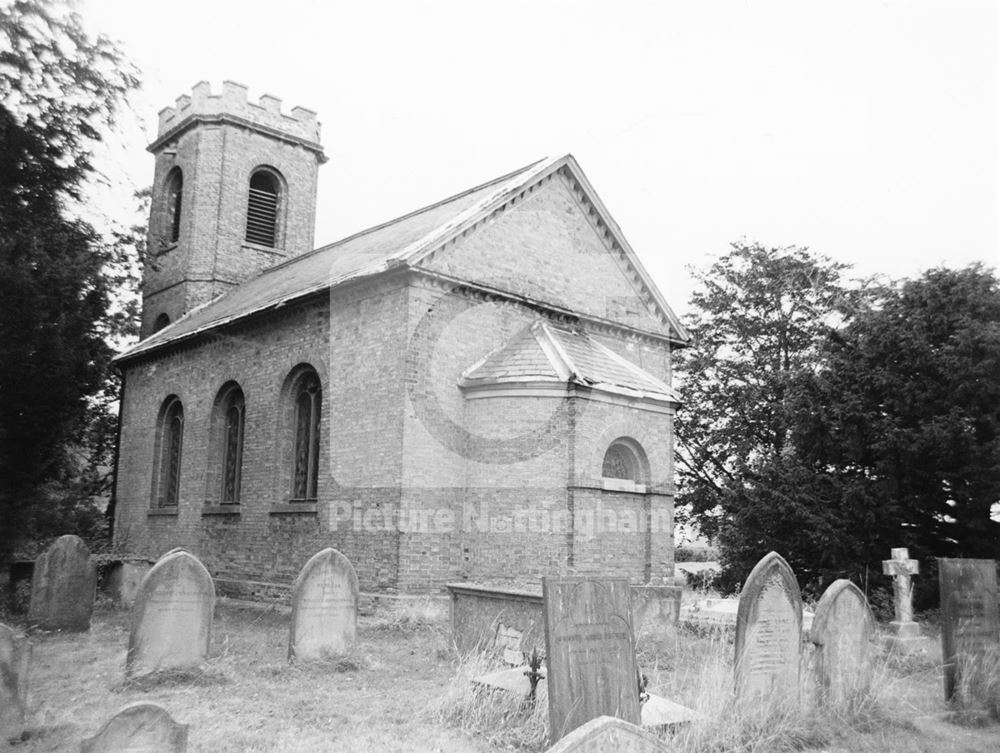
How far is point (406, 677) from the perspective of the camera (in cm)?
912

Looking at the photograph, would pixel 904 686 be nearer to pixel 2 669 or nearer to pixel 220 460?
pixel 2 669

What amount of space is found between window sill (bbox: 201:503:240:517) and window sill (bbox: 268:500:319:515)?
1405 millimetres

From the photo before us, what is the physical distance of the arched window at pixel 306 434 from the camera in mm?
15617

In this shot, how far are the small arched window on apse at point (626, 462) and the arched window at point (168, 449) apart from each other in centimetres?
1082

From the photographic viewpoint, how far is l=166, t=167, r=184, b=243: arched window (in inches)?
974

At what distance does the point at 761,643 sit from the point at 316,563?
4.87m

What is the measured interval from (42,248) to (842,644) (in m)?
10.9

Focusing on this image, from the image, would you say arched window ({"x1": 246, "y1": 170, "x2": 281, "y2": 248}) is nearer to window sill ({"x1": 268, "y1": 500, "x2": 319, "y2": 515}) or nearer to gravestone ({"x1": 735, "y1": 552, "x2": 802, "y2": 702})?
window sill ({"x1": 268, "y1": 500, "x2": 319, "y2": 515})

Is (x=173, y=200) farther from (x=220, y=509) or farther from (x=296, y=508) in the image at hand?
(x=296, y=508)

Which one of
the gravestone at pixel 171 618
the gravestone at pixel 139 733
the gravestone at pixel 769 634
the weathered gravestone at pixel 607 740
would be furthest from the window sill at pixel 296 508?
the weathered gravestone at pixel 607 740

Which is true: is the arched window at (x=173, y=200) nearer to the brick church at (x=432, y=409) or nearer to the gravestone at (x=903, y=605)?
the brick church at (x=432, y=409)

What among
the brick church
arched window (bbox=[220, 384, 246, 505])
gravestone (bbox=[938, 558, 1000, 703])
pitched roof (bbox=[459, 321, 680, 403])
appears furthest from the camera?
arched window (bbox=[220, 384, 246, 505])

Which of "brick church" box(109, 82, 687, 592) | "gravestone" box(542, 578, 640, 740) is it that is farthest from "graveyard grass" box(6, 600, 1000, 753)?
"brick church" box(109, 82, 687, 592)

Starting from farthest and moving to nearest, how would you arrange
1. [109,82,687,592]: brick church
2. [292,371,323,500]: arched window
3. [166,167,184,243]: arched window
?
[166,167,184,243]: arched window
[292,371,323,500]: arched window
[109,82,687,592]: brick church
